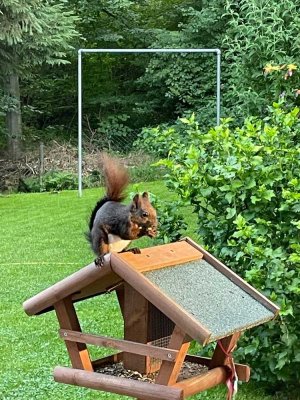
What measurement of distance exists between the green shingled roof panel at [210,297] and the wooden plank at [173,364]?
0.08 m

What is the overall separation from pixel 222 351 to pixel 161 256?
37cm

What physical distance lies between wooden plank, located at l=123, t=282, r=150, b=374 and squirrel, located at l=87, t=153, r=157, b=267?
14 centimetres

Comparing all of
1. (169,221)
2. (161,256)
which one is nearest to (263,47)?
(169,221)

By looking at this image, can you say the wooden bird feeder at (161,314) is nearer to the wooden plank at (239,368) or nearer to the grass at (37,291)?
the wooden plank at (239,368)

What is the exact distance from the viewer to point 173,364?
6.25 ft

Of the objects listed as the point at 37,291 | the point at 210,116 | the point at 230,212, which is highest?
the point at 210,116

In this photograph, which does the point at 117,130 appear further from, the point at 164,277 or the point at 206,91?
the point at 164,277

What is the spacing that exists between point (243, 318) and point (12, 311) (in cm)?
331

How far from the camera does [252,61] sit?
6.21m

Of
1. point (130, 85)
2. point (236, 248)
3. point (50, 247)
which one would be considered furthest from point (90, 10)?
point (236, 248)

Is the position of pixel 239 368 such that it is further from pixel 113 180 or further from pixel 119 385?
pixel 113 180

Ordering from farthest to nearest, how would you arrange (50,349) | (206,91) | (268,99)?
1. (206,91)
2. (268,99)
3. (50,349)

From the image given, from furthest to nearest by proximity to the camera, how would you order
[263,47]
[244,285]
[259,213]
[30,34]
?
1. [30,34]
2. [263,47]
3. [259,213]
4. [244,285]

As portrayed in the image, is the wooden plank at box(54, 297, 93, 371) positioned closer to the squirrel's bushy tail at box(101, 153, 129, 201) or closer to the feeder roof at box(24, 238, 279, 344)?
the feeder roof at box(24, 238, 279, 344)
